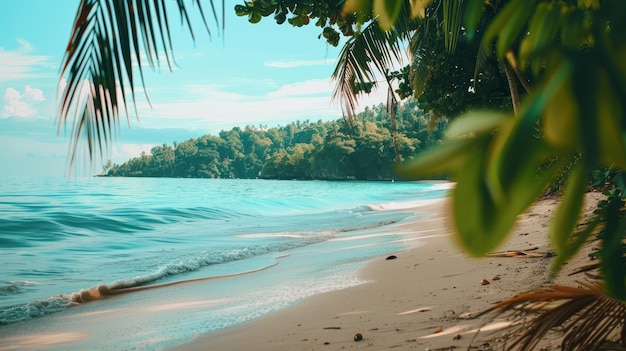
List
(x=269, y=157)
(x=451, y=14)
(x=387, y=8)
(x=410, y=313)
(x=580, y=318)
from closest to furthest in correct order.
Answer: (x=387, y=8) → (x=580, y=318) → (x=451, y=14) → (x=410, y=313) → (x=269, y=157)

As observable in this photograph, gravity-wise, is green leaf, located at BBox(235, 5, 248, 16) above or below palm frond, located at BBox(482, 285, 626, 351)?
above

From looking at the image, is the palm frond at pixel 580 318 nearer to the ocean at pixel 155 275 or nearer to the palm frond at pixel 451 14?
the palm frond at pixel 451 14

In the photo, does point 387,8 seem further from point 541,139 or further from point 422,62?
point 422,62

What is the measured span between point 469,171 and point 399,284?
182 inches

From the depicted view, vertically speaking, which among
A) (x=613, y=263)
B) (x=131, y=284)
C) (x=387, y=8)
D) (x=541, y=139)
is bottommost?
(x=131, y=284)

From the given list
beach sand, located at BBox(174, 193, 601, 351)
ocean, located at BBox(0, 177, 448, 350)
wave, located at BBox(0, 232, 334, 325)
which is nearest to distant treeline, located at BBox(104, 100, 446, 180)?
ocean, located at BBox(0, 177, 448, 350)

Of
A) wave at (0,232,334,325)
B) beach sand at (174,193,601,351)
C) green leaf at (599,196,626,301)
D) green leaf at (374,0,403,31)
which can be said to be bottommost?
wave at (0,232,334,325)

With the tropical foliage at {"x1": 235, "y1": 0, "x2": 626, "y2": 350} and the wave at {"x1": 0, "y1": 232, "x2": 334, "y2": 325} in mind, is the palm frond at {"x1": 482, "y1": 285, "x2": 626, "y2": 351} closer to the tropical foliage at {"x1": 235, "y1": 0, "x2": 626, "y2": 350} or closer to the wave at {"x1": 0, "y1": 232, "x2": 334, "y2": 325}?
the tropical foliage at {"x1": 235, "y1": 0, "x2": 626, "y2": 350}

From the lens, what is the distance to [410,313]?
3.39 metres

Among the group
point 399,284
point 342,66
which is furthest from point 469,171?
point 342,66

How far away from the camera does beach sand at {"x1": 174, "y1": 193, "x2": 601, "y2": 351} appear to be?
2699 mm

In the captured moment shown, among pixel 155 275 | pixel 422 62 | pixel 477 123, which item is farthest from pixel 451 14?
pixel 422 62

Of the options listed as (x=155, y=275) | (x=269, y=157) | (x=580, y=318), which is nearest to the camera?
(x=580, y=318)

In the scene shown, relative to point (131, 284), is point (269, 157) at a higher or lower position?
higher
